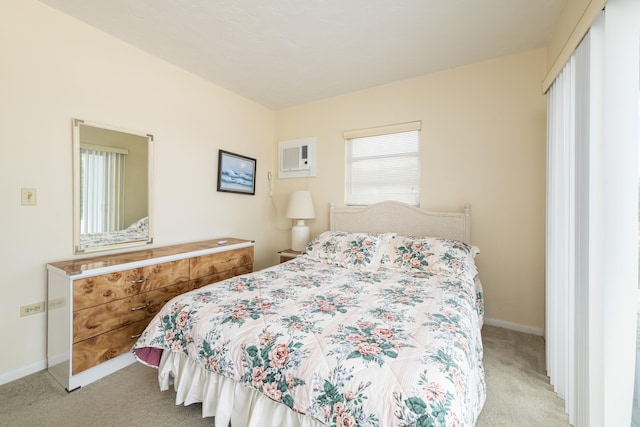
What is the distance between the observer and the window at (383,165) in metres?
3.01

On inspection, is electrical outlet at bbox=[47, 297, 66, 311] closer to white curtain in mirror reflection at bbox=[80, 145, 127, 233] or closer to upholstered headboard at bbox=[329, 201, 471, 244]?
white curtain in mirror reflection at bbox=[80, 145, 127, 233]

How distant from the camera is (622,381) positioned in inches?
45.4

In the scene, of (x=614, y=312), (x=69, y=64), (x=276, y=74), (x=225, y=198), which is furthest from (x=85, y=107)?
(x=614, y=312)

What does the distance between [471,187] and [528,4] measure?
145 cm

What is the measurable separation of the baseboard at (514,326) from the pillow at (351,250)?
1.27 meters

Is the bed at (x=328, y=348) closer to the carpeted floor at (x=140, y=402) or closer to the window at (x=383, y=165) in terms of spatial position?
the carpeted floor at (x=140, y=402)

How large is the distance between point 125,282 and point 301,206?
195 centimetres

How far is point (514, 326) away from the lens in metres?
2.55

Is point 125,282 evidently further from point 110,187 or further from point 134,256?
point 110,187

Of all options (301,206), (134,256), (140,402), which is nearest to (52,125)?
(134,256)

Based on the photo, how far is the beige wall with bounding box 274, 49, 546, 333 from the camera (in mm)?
2439

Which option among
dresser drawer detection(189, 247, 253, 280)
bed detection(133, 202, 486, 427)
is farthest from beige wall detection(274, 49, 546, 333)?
dresser drawer detection(189, 247, 253, 280)

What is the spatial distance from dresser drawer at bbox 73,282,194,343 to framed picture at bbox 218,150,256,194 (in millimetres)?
1365

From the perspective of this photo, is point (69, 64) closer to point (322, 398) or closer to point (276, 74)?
point (276, 74)
